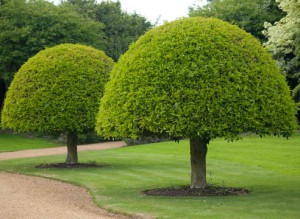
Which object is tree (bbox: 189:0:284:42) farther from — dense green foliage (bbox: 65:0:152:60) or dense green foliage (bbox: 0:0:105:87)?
dense green foliage (bbox: 0:0:105:87)

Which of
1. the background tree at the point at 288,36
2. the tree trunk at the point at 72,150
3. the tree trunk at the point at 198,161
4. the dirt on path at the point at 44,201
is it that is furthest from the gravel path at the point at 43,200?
the background tree at the point at 288,36

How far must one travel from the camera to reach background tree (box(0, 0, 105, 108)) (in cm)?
4266

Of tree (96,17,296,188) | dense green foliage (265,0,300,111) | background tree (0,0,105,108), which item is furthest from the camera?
background tree (0,0,105,108)

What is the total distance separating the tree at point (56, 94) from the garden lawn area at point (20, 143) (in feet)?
45.3

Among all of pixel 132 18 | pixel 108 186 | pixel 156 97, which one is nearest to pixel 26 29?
pixel 132 18

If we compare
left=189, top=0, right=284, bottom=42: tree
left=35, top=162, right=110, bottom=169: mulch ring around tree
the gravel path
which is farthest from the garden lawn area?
left=189, top=0, right=284, bottom=42: tree

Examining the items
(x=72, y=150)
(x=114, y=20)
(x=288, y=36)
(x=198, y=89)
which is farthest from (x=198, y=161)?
(x=114, y=20)

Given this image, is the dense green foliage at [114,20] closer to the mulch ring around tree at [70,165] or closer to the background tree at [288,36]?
the background tree at [288,36]

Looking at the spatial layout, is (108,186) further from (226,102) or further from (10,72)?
(10,72)

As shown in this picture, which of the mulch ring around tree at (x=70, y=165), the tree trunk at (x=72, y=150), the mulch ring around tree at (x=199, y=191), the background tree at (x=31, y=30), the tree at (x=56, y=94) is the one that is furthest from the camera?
the background tree at (x=31, y=30)

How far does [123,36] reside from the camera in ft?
178

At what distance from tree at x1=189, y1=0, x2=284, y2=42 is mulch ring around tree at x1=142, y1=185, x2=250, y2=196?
31.1 m

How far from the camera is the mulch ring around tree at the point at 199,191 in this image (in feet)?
48.4

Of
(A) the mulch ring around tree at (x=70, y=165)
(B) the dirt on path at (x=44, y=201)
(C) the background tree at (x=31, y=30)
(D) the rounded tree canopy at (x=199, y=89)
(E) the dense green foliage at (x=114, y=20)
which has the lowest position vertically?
(B) the dirt on path at (x=44, y=201)
